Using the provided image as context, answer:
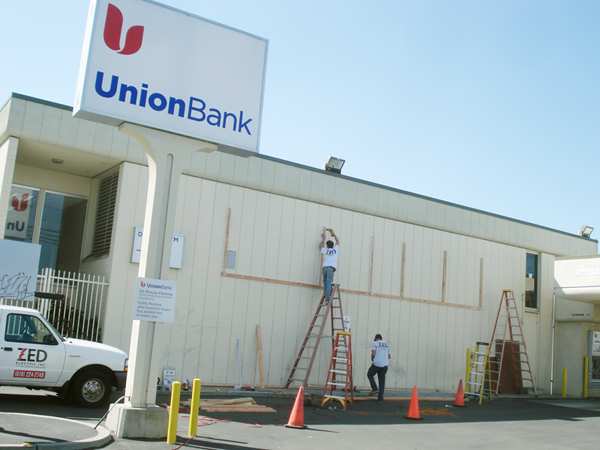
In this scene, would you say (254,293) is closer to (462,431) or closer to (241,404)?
(241,404)

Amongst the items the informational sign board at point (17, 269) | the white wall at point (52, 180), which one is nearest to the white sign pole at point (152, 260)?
the informational sign board at point (17, 269)

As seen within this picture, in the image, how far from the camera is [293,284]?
64.4ft

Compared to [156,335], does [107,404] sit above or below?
below

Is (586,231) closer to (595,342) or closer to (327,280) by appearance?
(595,342)

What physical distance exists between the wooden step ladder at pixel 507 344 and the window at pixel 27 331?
15.1m

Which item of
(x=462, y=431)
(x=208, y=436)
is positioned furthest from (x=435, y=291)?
(x=208, y=436)

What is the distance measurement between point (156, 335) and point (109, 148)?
775cm

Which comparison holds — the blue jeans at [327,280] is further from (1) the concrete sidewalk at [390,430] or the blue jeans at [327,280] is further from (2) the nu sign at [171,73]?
(2) the nu sign at [171,73]

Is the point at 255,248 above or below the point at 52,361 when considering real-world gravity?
above

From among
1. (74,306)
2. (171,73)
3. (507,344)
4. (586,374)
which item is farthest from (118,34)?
(586,374)

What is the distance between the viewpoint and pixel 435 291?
2292cm

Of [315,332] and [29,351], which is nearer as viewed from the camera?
[29,351]

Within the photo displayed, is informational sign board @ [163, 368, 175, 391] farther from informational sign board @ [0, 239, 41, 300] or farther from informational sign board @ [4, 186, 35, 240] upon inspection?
informational sign board @ [4, 186, 35, 240]

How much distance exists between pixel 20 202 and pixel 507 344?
54.7ft
